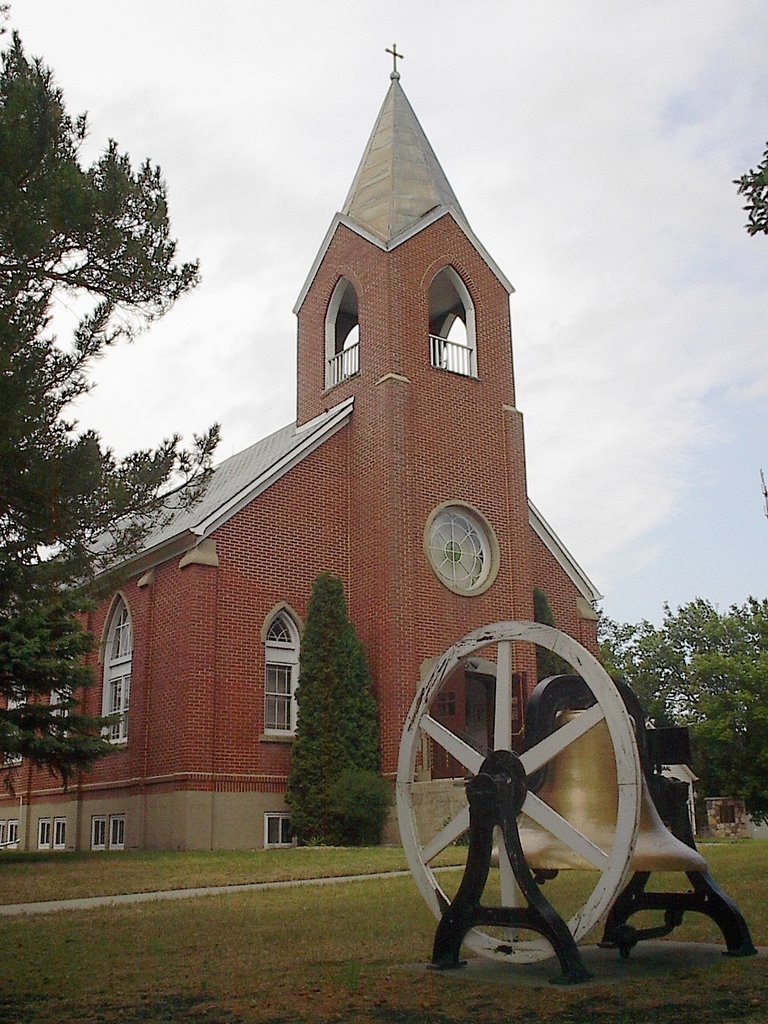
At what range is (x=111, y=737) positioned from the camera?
2431 centimetres

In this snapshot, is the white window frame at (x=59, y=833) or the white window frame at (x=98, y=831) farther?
the white window frame at (x=59, y=833)

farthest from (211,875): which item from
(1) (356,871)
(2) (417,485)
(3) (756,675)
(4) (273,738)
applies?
(3) (756,675)

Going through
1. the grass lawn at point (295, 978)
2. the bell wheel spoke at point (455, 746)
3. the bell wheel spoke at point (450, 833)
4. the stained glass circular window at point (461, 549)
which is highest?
the stained glass circular window at point (461, 549)

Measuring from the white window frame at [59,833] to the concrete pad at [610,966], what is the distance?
821 inches

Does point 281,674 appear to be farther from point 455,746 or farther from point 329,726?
point 455,746

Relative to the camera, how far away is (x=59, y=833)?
26438 mm

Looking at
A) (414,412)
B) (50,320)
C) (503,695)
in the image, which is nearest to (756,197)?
(503,695)

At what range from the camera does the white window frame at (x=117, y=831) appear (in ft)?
75.6

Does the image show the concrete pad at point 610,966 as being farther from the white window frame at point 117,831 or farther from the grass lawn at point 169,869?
the white window frame at point 117,831

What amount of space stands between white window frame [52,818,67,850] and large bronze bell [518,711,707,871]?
20.8 meters

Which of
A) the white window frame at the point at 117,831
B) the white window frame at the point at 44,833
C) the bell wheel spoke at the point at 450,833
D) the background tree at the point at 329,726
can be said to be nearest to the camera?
the bell wheel spoke at the point at 450,833

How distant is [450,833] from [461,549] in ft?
55.4

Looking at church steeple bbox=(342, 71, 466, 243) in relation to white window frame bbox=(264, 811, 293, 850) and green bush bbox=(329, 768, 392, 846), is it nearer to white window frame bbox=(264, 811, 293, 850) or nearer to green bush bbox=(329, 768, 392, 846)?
green bush bbox=(329, 768, 392, 846)

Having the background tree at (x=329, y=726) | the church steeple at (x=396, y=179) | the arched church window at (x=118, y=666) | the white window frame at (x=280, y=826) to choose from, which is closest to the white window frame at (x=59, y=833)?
the arched church window at (x=118, y=666)
